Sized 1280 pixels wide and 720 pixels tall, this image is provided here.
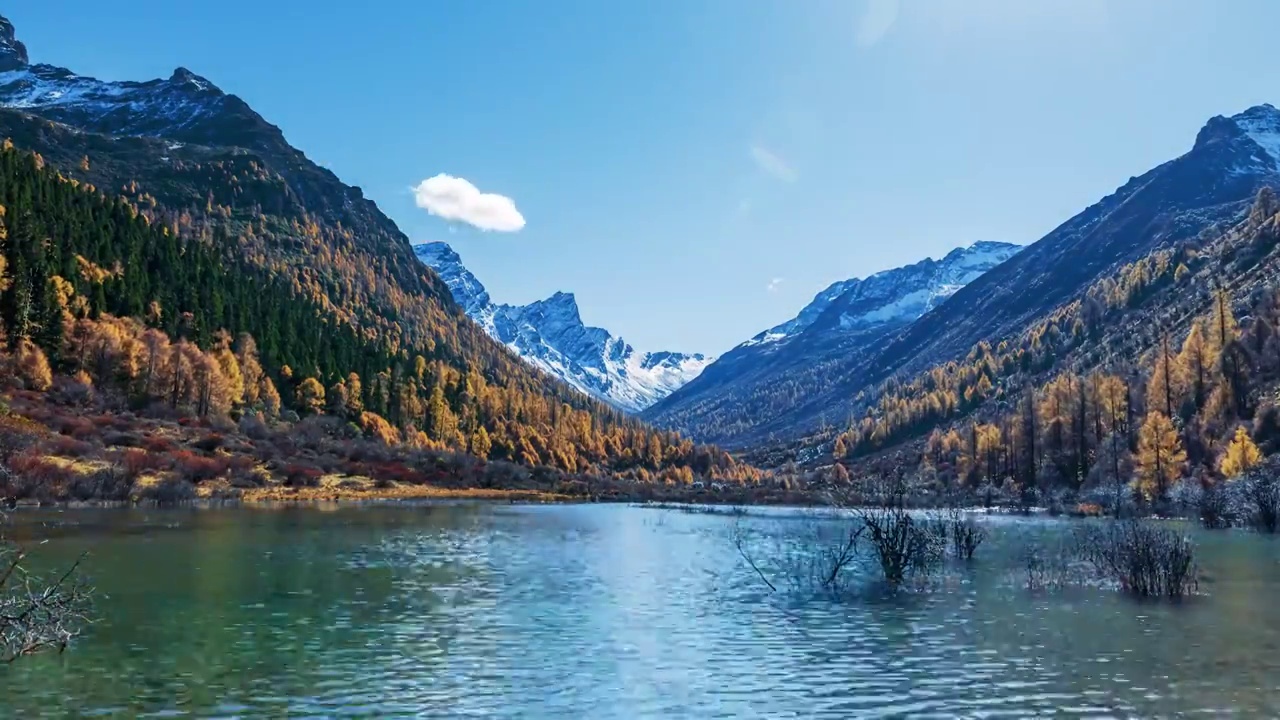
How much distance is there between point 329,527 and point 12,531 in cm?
2162

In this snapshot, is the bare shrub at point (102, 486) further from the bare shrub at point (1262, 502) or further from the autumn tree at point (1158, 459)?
the autumn tree at point (1158, 459)

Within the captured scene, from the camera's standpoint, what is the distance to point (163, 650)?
26125 millimetres

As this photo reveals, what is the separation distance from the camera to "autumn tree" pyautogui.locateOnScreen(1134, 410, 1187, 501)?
382 feet

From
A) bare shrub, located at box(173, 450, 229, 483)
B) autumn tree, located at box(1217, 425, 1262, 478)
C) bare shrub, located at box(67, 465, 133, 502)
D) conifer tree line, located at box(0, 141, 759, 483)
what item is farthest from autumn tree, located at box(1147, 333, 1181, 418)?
bare shrub, located at box(67, 465, 133, 502)

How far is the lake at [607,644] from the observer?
2181 centimetres

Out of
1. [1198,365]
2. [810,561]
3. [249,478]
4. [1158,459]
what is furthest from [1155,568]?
[1198,365]

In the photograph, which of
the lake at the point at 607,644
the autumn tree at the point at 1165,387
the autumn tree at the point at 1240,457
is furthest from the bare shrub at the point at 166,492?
the autumn tree at the point at 1165,387

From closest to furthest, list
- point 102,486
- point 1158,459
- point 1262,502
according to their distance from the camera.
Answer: point 1262,502 < point 102,486 < point 1158,459

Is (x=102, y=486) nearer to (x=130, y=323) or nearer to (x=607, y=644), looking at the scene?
(x=130, y=323)

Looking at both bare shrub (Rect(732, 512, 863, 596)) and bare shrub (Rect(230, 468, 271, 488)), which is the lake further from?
bare shrub (Rect(230, 468, 271, 488))

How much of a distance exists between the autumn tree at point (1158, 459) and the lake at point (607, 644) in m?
70.1

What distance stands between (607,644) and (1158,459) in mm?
110836

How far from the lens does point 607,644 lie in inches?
1152

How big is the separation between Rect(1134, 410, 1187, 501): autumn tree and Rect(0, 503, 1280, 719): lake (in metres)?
70.1
